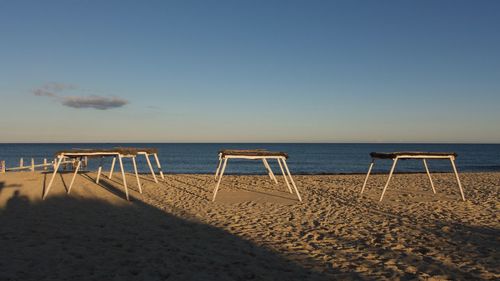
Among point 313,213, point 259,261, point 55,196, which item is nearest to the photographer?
point 259,261

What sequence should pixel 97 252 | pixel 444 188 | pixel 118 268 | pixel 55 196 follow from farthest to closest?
1. pixel 444 188
2. pixel 55 196
3. pixel 97 252
4. pixel 118 268

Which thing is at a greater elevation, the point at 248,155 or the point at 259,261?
the point at 248,155

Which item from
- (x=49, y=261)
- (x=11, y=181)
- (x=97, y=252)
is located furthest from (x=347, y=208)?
(x=11, y=181)

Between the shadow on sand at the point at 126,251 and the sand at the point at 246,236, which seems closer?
the shadow on sand at the point at 126,251

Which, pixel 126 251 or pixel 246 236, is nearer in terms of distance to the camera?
pixel 126 251

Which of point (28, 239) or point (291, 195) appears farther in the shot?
point (291, 195)

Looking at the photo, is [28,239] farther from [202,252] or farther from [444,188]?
[444,188]

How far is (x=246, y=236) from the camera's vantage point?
8.23 meters

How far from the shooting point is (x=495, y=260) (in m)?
6.54

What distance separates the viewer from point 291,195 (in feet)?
48.4

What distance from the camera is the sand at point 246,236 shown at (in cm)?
599

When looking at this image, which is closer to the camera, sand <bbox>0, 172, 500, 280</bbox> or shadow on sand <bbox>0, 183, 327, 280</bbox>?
shadow on sand <bbox>0, 183, 327, 280</bbox>

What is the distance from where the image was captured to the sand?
5.99 m

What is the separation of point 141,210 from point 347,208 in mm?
Answer: 6041
